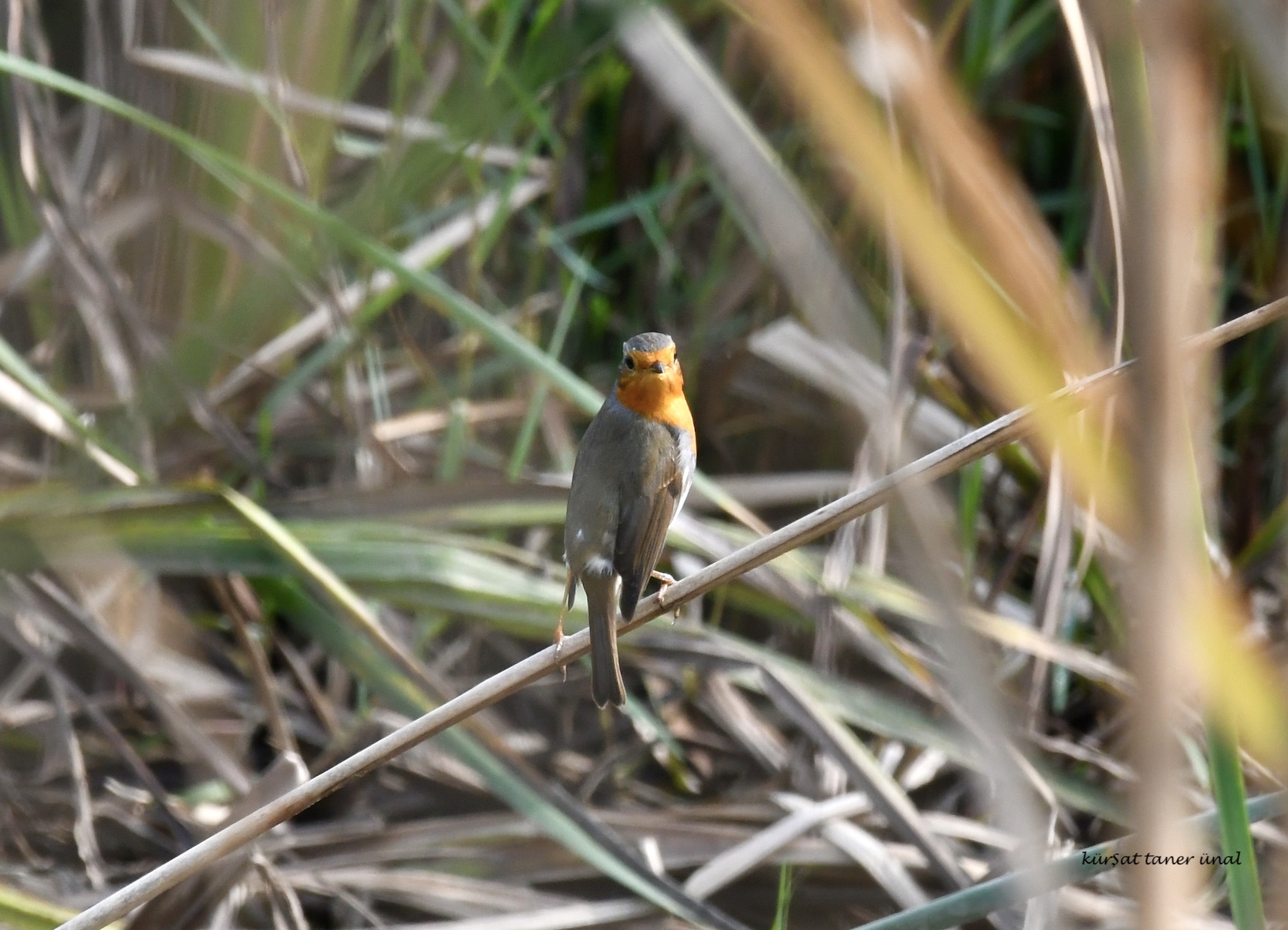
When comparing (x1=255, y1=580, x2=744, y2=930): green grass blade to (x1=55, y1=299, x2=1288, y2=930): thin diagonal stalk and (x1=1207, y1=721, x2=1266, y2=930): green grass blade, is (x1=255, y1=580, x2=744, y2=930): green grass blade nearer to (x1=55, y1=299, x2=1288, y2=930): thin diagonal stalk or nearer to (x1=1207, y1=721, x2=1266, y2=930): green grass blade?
(x1=55, y1=299, x2=1288, y2=930): thin diagonal stalk

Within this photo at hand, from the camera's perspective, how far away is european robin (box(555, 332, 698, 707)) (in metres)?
2.14

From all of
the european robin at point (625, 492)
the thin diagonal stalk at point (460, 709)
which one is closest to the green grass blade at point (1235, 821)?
the thin diagonal stalk at point (460, 709)

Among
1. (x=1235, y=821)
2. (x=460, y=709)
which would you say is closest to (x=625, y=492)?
(x=460, y=709)

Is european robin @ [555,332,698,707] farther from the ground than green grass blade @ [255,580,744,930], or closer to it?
farther from the ground

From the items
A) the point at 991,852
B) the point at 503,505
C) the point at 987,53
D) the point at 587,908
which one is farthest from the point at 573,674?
the point at 987,53

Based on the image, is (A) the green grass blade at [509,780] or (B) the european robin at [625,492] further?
(A) the green grass blade at [509,780]

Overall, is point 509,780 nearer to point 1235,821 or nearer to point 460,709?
point 460,709

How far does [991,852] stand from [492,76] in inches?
75.3

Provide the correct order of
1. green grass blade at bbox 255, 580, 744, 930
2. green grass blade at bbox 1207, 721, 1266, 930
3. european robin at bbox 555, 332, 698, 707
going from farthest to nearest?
green grass blade at bbox 255, 580, 744, 930 → european robin at bbox 555, 332, 698, 707 → green grass blade at bbox 1207, 721, 1266, 930

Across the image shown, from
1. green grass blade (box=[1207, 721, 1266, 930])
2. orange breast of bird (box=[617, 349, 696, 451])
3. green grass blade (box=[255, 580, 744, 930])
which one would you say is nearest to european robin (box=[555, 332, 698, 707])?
orange breast of bird (box=[617, 349, 696, 451])

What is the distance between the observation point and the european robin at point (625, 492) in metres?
2.14

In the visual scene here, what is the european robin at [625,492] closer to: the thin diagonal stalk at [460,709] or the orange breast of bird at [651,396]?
the orange breast of bird at [651,396]

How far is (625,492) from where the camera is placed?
2.42m

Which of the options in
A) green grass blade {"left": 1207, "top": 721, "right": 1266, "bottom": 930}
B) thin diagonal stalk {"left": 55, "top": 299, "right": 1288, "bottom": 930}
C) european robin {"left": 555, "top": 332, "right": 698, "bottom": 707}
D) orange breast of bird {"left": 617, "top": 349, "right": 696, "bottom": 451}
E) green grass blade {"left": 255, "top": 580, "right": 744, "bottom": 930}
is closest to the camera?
green grass blade {"left": 1207, "top": 721, "right": 1266, "bottom": 930}
